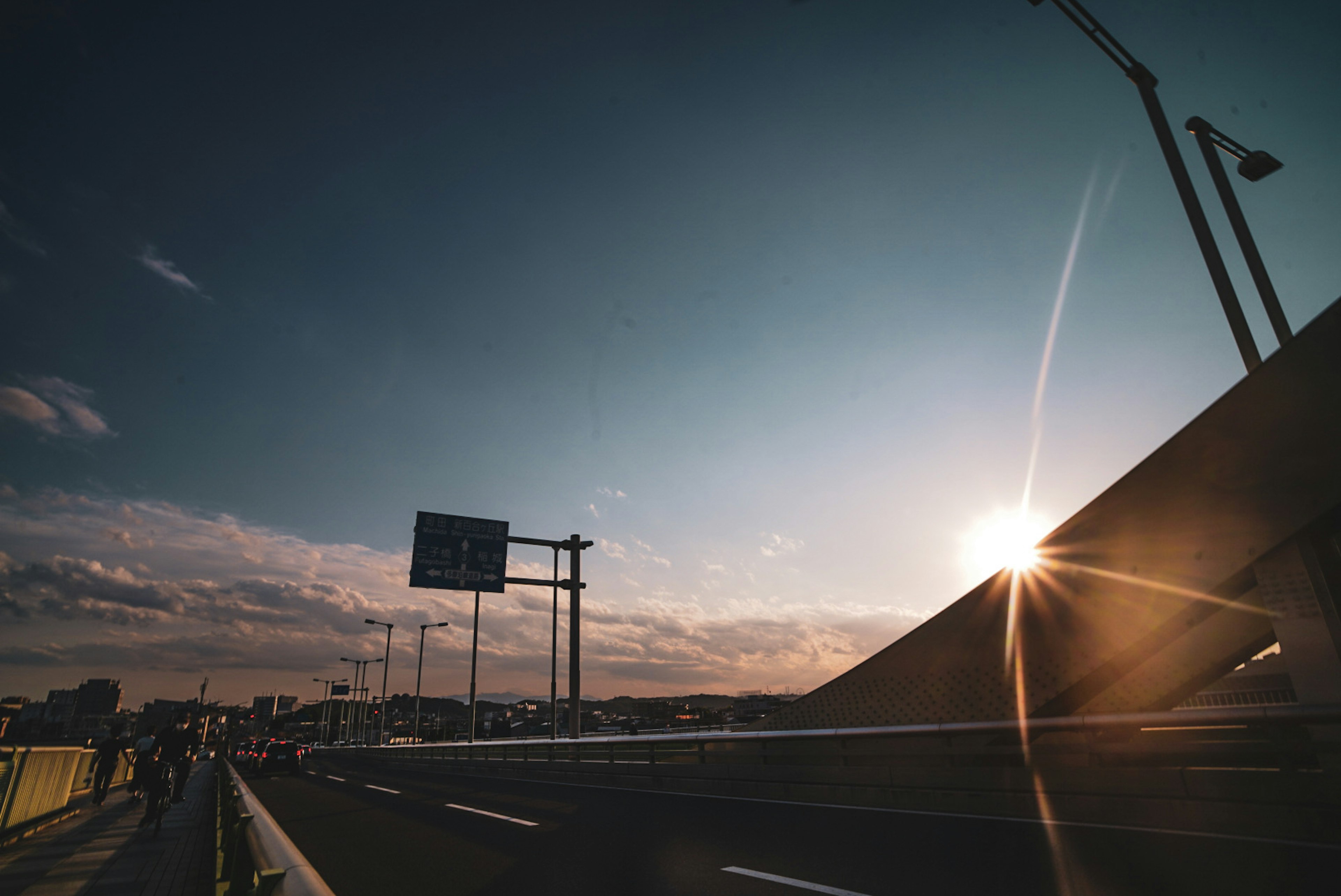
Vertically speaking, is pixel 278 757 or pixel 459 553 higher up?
pixel 459 553

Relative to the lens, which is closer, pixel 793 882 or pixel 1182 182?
pixel 793 882

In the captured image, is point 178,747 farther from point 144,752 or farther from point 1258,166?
point 1258,166

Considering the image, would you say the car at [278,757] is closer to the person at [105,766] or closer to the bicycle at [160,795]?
the person at [105,766]

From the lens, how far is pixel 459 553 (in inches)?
877

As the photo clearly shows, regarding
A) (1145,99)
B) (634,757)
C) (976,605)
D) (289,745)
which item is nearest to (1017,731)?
(976,605)

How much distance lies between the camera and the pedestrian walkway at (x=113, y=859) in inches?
259

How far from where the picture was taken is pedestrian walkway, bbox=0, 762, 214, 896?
657 centimetres

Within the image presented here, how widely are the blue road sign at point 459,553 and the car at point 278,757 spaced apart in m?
15.9

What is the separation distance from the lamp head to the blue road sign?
21405mm

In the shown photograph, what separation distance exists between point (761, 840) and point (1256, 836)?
15.1 ft

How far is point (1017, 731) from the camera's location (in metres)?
Answer: 7.54

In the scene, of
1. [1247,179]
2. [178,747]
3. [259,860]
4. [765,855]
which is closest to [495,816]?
[765,855]

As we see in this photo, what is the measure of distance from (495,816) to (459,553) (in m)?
12.6

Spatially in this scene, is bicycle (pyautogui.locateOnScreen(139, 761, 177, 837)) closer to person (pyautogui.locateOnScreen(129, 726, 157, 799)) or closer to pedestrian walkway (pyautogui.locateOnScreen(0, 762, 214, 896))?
pedestrian walkway (pyautogui.locateOnScreen(0, 762, 214, 896))
